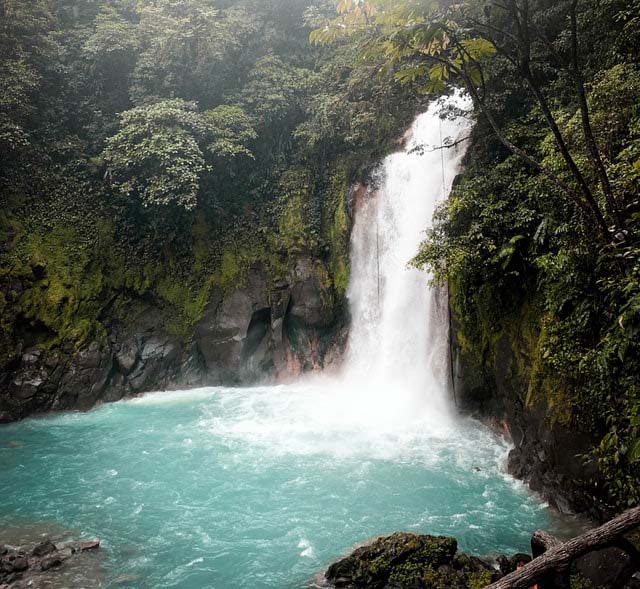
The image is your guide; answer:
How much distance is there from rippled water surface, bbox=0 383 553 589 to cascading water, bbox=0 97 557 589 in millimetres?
33

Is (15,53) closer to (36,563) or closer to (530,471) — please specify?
(36,563)

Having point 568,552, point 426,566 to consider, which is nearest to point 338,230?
point 426,566

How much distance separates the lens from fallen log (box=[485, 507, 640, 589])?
304 cm

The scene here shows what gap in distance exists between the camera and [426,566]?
582 centimetres

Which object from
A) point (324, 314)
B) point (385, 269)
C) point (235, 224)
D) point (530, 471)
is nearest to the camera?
point (530, 471)

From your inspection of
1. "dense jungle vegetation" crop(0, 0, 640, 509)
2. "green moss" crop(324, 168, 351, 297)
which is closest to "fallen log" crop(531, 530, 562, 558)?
"dense jungle vegetation" crop(0, 0, 640, 509)

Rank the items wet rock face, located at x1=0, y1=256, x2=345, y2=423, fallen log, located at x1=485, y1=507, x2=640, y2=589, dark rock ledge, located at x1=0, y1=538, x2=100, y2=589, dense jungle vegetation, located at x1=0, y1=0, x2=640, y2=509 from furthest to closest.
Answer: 1. wet rock face, located at x1=0, y1=256, x2=345, y2=423
2. dense jungle vegetation, located at x1=0, y1=0, x2=640, y2=509
3. dark rock ledge, located at x1=0, y1=538, x2=100, y2=589
4. fallen log, located at x1=485, y1=507, x2=640, y2=589

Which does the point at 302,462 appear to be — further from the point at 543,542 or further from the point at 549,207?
the point at 549,207

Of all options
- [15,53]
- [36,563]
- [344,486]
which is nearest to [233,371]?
[344,486]

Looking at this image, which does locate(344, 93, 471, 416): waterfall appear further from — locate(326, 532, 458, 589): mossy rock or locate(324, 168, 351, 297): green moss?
locate(326, 532, 458, 589): mossy rock

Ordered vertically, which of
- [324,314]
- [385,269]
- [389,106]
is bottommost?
[324,314]

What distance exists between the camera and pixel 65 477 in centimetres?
968

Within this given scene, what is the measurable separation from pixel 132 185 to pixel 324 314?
24.9ft

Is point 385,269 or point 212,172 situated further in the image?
Answer: point 212,172
